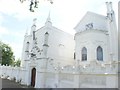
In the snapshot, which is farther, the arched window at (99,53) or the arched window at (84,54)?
the arched window at (84,54)

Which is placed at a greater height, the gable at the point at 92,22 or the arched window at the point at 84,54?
the gable at the point at 92,22

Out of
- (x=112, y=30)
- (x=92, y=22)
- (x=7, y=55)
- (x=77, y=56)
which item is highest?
(x=92, y=22)

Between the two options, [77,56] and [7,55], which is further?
[7,55]

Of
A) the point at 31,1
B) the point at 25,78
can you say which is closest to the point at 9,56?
the point at 25,78

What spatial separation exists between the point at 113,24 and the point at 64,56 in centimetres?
854

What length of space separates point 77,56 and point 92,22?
441cm

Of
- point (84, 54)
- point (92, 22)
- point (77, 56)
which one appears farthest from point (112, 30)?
point (77, 56)

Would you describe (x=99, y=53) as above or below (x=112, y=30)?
below

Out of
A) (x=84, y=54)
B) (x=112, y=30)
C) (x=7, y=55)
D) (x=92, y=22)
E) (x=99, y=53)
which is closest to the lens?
(x=112, y=30)

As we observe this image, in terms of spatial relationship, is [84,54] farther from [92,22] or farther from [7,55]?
[7,55]

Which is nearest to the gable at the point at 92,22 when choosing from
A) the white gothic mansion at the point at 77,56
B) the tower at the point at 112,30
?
the white gothic mansion at the point at 77,56

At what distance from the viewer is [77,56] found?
2038 cm

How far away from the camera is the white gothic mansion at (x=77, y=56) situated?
12.2m

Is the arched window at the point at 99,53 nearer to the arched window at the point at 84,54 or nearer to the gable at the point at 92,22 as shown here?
the arched window at the point at 84,54
